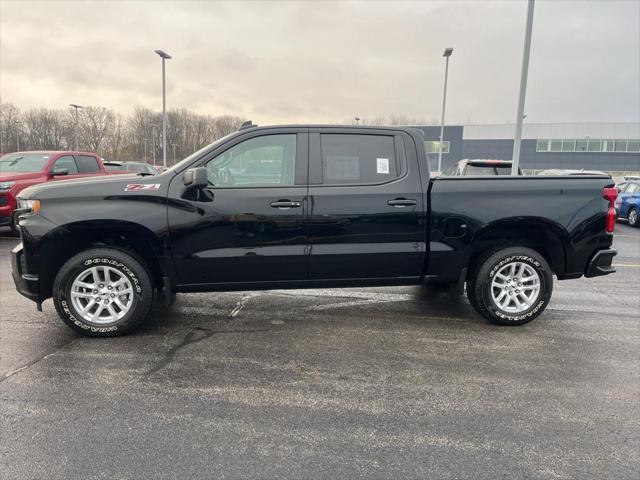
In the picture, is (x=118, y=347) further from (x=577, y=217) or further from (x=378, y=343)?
(x=577, y=217)

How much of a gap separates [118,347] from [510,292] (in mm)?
3886

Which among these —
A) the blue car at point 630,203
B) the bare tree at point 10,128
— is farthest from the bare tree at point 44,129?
the blue car at point 630,203

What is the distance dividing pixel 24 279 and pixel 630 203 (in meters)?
17.8

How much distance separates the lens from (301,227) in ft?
14.4

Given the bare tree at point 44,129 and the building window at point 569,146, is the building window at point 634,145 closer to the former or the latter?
the building window at point 569,146

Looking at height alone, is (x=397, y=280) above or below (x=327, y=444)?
above

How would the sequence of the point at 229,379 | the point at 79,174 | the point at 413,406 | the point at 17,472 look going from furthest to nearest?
the point at 79,174
the point at 229,379
the point at 413,406
the point at 17,472

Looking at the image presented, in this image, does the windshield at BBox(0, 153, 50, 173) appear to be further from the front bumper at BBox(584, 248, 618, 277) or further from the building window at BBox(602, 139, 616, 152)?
the building window at BBox(602, 139, 616, 152)

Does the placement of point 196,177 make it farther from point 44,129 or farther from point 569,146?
point 44,129

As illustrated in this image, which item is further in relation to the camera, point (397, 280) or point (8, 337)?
point (397, 280)

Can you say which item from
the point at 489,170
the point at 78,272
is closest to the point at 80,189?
the point at 78,272

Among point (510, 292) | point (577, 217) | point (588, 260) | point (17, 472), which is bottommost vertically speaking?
point (17, 472)

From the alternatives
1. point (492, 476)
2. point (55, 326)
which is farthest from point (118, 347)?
point (492, 476)

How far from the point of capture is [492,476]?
2447mm
